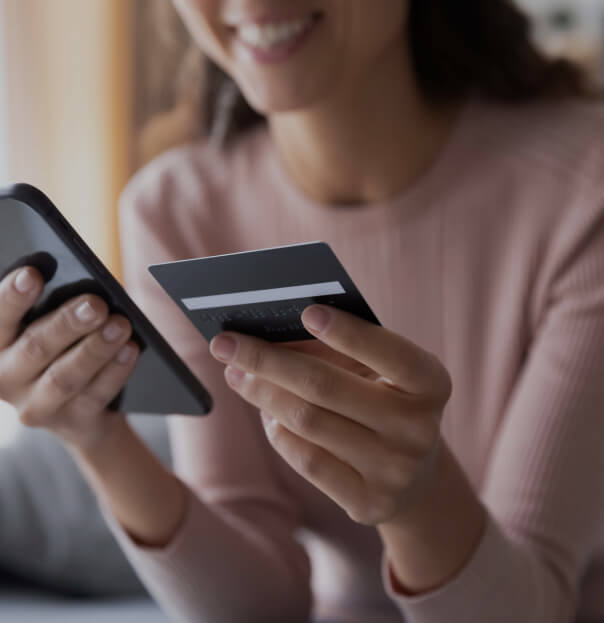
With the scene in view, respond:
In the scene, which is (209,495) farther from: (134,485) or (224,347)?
(224,347)

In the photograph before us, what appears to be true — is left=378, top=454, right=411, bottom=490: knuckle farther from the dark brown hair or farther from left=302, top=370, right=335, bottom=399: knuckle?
the dark brown hair

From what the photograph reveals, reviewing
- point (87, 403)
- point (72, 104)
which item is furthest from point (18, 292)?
point (72, 104)

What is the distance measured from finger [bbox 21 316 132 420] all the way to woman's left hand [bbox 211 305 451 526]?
0.09 m

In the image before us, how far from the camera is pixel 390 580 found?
2.44 feet

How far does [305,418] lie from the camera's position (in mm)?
593

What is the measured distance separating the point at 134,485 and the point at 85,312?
0.24m

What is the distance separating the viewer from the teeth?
872 millimetres

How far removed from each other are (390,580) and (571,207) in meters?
0.42

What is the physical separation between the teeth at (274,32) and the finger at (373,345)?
40 centimetres

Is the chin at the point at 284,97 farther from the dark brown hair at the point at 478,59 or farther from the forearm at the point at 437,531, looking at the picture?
the forearm at the point at 437,531

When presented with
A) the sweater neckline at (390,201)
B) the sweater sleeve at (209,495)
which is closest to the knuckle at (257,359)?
the sweater sleeve at (209,495)

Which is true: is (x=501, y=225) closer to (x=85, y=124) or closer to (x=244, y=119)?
(x=244, y=119)

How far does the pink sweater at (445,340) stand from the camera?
0.84m

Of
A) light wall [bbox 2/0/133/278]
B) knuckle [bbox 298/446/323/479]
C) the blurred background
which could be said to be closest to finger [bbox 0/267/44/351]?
knuckle [bbox 298/446/323/479]
